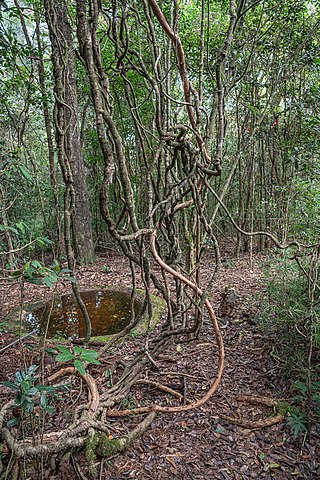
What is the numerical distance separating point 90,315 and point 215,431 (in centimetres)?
229

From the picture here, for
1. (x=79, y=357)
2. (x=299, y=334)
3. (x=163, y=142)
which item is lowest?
(x=299, y=334)

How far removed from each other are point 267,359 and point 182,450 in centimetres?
111

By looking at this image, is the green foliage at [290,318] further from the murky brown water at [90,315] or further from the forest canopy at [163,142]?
the murky brown water at [90,315]

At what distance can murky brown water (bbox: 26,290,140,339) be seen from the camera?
3.48m

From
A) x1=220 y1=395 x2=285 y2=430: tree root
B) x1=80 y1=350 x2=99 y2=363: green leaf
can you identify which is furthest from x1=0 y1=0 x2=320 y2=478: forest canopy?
x1=220 y1=395 x2=285 y2=430: tree root

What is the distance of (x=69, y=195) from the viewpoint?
2.48 metres

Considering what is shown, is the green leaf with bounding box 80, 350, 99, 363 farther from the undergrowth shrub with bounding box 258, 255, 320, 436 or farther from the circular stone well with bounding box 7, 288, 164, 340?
the circular stone well with bounding box 7, 288, 164, 340

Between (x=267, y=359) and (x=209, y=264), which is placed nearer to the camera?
(x=267, y=359)

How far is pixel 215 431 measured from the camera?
1.97 metres

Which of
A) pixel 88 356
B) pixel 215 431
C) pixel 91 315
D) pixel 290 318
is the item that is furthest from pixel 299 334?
pixel 91 315

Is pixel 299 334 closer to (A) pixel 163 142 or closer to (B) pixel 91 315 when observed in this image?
(A) pixel 163 142

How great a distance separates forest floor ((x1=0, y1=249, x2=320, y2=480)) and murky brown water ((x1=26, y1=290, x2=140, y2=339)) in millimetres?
503

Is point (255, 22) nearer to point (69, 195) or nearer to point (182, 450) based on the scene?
point (69, 195)

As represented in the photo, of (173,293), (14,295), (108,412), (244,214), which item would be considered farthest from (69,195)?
(244,214)
